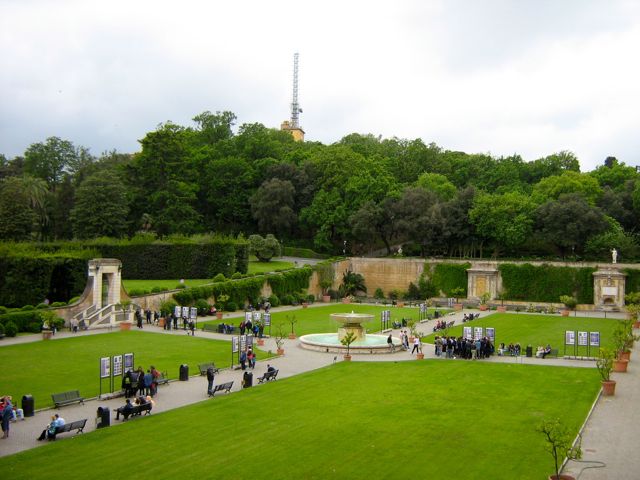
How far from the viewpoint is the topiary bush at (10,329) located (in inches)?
1524

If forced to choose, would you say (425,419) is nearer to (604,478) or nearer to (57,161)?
(604,478)

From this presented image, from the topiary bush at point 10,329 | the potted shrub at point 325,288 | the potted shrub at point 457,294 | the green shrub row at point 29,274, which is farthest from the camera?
the potted shrub at point 325,288

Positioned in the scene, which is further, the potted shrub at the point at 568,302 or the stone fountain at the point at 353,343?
the potted shrub at the point at 568,302

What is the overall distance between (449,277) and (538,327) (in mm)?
25165

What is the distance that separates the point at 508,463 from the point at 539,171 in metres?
86.6

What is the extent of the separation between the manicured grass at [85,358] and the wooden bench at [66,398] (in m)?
0.77

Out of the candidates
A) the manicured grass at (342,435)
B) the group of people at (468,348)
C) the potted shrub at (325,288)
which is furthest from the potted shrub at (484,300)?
the manicured grass at (342,435)

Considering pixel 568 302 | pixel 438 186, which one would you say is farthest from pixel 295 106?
pixel 568 302

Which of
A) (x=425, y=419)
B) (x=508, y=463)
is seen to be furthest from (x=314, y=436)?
(x=508, y=463)

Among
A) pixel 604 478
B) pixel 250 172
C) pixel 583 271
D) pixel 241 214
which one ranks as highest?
pixel 250 172

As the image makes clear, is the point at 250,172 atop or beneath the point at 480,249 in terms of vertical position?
atop

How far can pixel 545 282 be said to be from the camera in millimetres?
70000

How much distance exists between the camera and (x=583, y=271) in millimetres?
67875

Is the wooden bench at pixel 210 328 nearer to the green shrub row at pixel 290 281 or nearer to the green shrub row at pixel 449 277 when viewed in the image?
the green shrub row at pixel 290 281
